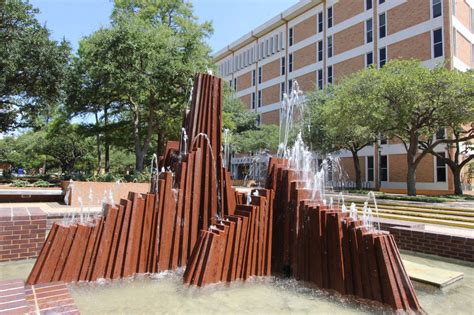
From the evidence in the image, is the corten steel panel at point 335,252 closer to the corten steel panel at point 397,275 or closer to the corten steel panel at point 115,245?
the corten steel panel at point 397,275

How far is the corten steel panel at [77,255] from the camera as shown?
4.06 meters

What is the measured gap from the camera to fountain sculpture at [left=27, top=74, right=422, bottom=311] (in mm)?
3889

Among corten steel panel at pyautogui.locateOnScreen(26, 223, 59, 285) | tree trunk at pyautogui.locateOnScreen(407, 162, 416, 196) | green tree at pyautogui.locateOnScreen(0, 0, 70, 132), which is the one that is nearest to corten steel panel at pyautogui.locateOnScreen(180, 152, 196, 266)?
corten steel panel at pyautogui.locateOnScreen(26, 223, 59, 285)

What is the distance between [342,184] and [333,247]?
91.6 feet

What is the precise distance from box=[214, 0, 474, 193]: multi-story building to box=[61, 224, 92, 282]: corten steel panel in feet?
83.9

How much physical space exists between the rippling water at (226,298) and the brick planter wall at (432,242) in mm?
1498

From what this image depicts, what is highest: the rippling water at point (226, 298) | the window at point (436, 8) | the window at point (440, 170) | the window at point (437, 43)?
the window at point (436, 8)

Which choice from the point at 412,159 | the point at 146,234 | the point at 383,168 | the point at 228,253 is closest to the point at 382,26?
the point at 383,168

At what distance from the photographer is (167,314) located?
3334 mm

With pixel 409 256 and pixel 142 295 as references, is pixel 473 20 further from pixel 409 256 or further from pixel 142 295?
pixel 142 295

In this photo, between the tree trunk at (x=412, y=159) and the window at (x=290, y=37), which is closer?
the tree trunk at (x=412, y=159)

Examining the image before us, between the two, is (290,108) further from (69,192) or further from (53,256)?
(53,256)

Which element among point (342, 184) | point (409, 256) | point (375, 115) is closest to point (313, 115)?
point (342, 184)

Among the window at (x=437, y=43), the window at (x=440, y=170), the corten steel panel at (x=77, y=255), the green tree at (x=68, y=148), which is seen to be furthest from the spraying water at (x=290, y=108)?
the green tree at (x=68, y=148)
